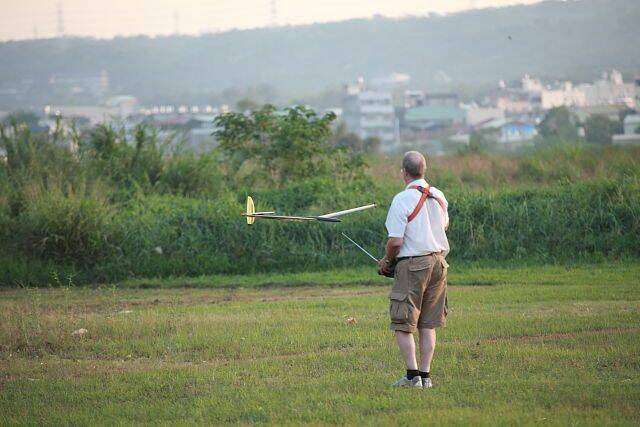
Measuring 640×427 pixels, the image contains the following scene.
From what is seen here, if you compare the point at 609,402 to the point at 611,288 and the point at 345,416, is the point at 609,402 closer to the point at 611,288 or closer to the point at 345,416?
the point at 345,416

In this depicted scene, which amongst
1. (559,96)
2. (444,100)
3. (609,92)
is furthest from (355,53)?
(609,92)


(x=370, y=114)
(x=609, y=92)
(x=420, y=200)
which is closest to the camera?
(x=420, y=200)

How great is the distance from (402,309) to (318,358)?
1940 millimetres

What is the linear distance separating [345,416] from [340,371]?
1807 millimetres

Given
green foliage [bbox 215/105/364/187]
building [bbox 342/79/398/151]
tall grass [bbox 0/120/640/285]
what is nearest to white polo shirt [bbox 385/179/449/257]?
tall grass [bbox 0/120/640/285]

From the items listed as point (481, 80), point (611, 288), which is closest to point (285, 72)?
point (481, 80)

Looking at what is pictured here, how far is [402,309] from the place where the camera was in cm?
945

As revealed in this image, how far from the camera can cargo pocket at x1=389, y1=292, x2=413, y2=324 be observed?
9.42m

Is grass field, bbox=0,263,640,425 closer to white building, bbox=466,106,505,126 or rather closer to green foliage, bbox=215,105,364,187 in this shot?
green foliage, bbox=215,105,364,187

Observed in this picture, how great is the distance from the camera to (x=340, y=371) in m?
10.4

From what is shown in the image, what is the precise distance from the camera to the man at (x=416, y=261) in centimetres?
940

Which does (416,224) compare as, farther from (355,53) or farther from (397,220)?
(355,53)

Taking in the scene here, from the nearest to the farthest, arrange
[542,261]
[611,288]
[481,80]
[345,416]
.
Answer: [345,416]
[611,288]
[542,261]
[481,80]

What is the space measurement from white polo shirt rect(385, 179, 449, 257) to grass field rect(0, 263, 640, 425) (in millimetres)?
1267
